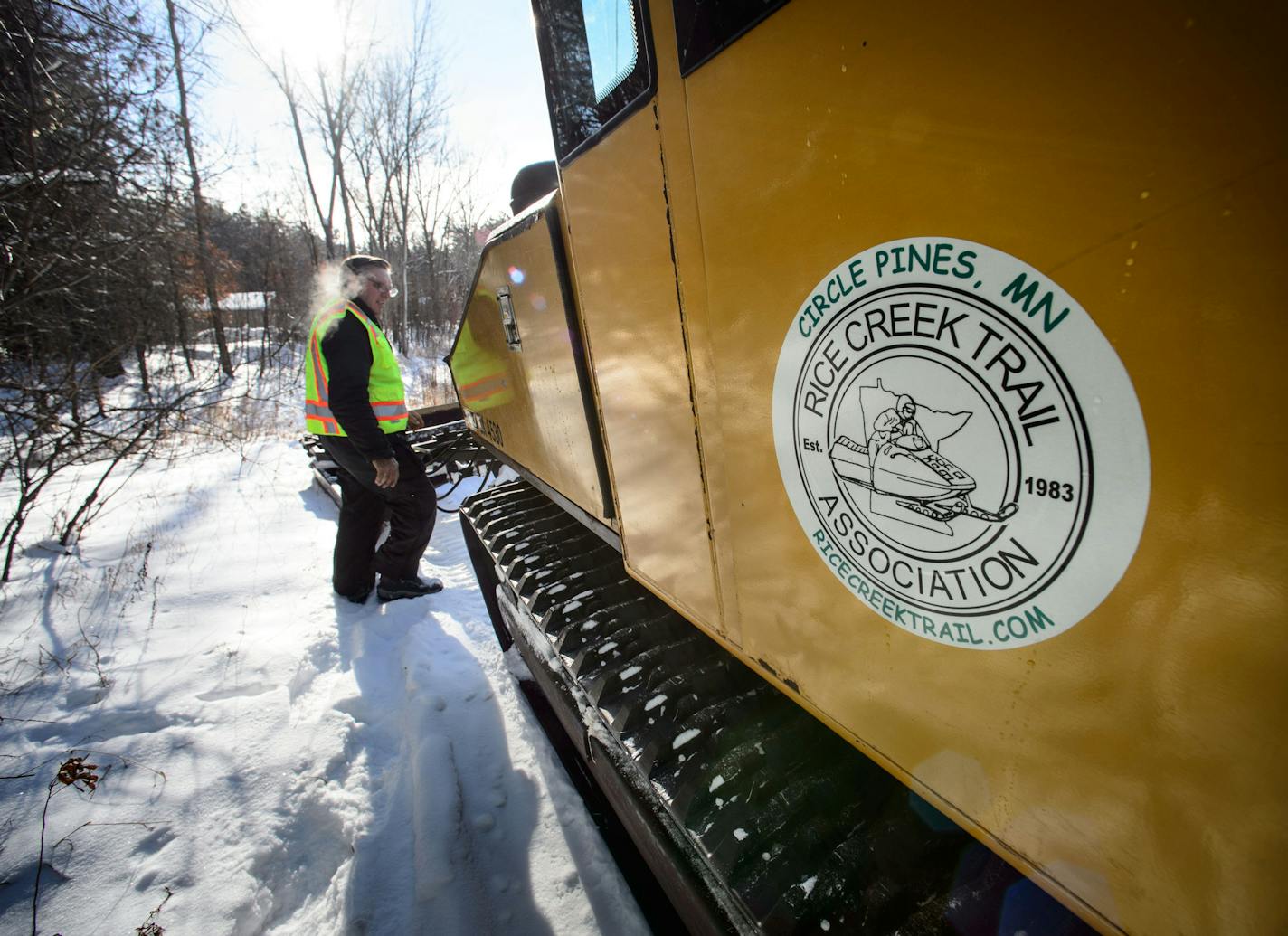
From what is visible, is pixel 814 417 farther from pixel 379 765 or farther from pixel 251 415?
pixel 251 415

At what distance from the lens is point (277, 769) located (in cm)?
222

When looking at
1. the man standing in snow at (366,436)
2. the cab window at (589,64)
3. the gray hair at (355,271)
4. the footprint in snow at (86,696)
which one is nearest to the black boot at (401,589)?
the man standing in snow at (366,436)

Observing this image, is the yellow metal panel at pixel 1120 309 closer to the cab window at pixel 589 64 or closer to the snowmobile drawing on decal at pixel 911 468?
the snowmobile drawing on decal at pixel 911 468

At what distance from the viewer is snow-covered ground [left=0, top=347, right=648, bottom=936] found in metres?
1.75

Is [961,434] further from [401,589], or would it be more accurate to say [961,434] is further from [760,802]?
[401,589]

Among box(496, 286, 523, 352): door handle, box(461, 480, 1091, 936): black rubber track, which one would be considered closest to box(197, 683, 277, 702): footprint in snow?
box(461, 480, 1091, 936): black rubber track

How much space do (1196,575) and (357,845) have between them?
2.47 metres

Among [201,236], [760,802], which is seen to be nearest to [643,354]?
[760,802]

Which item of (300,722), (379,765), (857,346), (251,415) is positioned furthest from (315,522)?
(251,415)

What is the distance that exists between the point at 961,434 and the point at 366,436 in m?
3.09

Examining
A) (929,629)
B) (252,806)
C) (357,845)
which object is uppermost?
(929,629)

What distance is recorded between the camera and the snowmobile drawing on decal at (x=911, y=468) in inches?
24.8

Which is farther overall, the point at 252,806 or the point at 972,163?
the point at 252,806

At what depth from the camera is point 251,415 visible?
32.9ft
